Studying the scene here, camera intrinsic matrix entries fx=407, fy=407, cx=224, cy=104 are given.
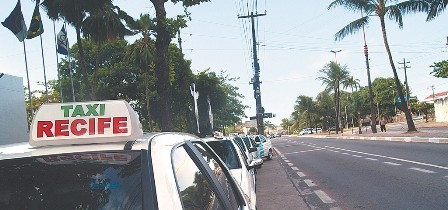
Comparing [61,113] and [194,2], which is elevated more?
[194,2]

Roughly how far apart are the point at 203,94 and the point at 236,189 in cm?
4624

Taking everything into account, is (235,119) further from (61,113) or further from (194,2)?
(61,113)

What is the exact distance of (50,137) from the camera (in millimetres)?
2357

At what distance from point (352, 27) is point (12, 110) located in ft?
77.7

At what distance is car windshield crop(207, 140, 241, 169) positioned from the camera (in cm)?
675

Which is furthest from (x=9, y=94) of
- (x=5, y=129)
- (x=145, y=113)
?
(x=145, y=113)

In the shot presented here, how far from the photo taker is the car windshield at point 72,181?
1.92 metres

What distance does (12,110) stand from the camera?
1861 centimetres

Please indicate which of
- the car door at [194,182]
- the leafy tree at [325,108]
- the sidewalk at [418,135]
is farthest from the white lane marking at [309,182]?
the leafy tree at [325,108]

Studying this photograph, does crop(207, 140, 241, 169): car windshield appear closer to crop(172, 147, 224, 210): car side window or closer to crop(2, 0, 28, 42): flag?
crop(172, 147, 224, 210): car side window

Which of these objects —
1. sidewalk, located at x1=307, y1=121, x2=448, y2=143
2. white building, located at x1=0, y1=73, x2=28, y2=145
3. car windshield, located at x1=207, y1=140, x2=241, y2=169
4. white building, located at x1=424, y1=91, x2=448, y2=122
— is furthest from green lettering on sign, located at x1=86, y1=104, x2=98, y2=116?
white building, located at x1=424, y1=91, x2=448, y2=122

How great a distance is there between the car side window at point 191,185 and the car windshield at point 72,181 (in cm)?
25

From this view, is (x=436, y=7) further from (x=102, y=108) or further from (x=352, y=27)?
(x=102, y=108)

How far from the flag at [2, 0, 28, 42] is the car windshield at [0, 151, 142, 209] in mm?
21138
